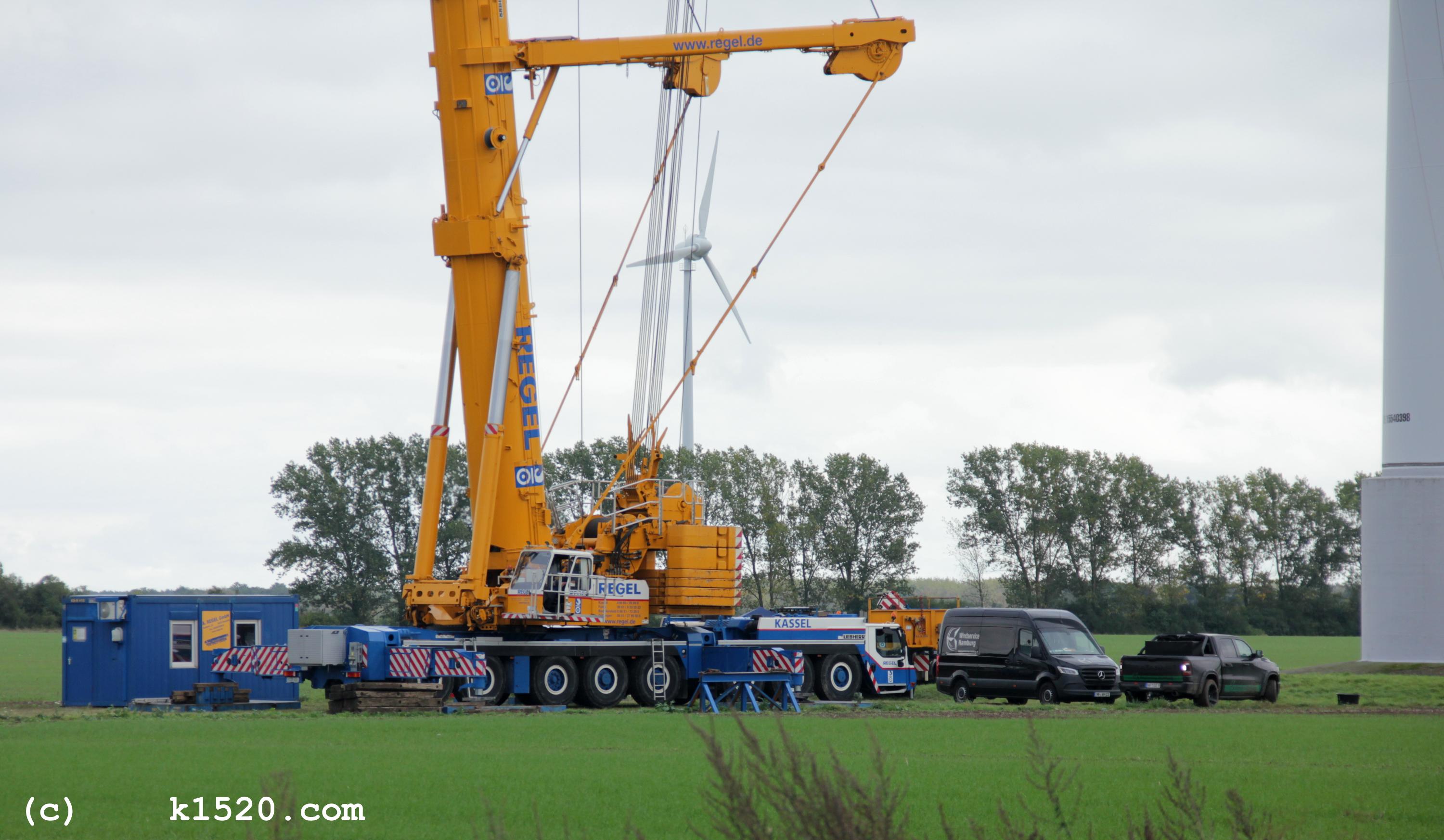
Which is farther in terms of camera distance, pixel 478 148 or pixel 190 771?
pixel 478 148

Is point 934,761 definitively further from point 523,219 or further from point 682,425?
point 682,425

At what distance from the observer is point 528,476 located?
2816 centimetres

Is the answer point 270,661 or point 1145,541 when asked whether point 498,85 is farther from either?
point 1145,541

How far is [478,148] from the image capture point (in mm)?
27734

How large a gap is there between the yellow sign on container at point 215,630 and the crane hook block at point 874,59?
1609cm

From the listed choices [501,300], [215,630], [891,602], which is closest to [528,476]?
[501,300]

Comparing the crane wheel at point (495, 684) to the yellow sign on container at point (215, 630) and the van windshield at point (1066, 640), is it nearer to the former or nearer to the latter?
the yellow sign on container at point (215, 630)

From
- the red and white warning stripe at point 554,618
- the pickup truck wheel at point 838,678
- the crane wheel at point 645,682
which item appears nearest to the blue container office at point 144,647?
the red and white warning stripe at point 554,618

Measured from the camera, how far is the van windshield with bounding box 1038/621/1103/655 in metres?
29.6

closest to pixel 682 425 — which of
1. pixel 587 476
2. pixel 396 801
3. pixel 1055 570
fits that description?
pixel 396 801

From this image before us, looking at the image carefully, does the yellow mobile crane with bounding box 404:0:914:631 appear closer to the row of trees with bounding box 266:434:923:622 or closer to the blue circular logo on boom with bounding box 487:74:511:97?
the blue circular logo on boom with bounding box 487:74:511:97

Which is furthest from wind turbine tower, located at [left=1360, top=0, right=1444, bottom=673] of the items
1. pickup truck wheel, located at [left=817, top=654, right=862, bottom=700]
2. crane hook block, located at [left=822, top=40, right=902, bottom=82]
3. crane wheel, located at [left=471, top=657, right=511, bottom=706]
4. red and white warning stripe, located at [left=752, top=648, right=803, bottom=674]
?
crane wheel, located at [left=471, top=657, right=511, bottom=706]

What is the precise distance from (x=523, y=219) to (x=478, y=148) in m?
1.54

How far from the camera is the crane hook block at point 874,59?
28.9m
